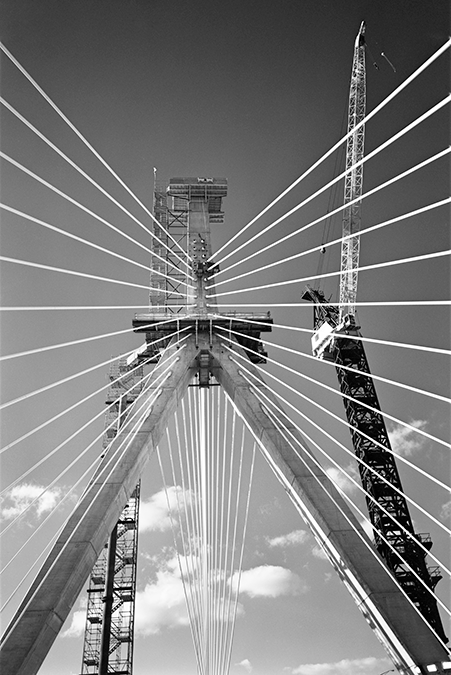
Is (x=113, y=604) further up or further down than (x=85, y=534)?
further down

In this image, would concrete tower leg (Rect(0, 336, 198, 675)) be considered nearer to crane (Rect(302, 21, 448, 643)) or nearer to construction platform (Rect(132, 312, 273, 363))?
construction platform (Rect(132, 312, 273, 363))

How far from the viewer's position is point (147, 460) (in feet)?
48.3

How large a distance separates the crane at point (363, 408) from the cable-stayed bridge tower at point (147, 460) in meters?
18.3

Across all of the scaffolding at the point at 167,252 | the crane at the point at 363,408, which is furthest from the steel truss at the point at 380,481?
the scaffolding at the point at 167,252

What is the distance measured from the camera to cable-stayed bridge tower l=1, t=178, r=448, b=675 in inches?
412

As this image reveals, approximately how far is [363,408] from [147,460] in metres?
35.1

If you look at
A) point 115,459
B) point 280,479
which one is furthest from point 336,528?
point 115,459

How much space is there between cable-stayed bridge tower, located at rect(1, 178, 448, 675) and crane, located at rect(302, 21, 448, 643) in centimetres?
1830

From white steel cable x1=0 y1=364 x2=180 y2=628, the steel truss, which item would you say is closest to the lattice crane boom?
the steel truss

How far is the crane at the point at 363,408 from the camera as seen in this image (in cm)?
3823

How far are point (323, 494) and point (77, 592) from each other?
632 centimetres

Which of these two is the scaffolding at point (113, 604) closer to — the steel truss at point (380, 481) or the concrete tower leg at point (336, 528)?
the concrete tower leg at point (336, 528)

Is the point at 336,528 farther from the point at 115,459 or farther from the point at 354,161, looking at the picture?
the point at 354,161

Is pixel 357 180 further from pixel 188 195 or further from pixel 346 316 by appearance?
pixel 188 195
